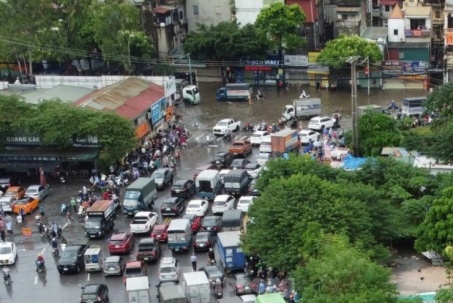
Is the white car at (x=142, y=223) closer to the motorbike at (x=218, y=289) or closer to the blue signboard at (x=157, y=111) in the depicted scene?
the motorbike at (x=218, y=289)

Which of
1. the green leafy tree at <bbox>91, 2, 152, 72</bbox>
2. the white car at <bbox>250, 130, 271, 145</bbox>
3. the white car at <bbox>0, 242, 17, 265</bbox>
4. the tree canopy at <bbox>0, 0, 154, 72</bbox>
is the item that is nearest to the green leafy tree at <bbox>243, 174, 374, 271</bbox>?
the white car at <bbox>0, 242, 17, 265</bbox>

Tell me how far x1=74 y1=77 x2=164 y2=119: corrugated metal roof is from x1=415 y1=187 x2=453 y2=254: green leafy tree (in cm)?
2579

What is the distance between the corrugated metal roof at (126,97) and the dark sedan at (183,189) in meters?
8.96

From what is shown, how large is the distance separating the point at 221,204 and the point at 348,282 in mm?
17143

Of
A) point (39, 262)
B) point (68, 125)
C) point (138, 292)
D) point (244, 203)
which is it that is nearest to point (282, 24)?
point (68, 125)

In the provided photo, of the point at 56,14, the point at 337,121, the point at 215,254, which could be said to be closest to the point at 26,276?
the point at 215,254

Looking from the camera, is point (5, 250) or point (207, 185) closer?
point (5, 250)

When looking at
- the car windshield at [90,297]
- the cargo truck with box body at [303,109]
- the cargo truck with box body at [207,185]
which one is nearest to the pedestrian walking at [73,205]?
the cargo truck with box body at [207,185]

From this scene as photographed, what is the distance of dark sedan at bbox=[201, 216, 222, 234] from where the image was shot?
2052 inches

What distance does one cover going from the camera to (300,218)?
45.1 metres

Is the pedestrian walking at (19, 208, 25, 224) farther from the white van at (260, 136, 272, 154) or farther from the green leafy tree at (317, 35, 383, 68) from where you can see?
the green leafy tree at (317, 35, 383, 68)

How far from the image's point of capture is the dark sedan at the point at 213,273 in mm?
46188

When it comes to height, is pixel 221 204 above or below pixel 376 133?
below

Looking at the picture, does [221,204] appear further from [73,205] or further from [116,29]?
[116,29]
